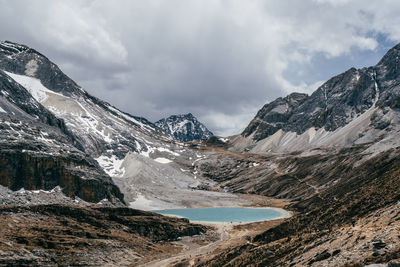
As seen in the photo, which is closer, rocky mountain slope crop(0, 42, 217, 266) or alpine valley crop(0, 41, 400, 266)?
alpine valley crop(0, 41, 400, 266)

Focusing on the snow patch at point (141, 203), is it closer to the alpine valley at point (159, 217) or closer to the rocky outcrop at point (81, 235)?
the alpine valley at point (159, 217)

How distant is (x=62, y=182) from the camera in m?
84.6

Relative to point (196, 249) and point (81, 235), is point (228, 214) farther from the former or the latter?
point (81, 235)

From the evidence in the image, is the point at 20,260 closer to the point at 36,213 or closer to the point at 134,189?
the point at 36,213

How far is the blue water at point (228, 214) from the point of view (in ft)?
374

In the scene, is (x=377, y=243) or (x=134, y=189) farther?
(x=134, y=189)

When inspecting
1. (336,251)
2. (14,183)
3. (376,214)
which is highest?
(14,183)

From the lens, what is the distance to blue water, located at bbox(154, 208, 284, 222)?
113875 millimetres

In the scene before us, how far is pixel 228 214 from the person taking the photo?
126 m

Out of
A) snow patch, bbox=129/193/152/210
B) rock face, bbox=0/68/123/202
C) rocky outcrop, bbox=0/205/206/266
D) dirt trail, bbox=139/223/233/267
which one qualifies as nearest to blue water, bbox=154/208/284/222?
snow patch, bbox=129/193/152/210

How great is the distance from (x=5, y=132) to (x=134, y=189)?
78.9m

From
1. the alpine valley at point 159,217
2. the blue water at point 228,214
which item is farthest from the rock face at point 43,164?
the blue water at point 228,214

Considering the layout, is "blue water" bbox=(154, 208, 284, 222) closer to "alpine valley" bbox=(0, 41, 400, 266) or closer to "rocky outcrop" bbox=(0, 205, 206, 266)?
"alpine valley" bbox=(0, 41, 400, 266)

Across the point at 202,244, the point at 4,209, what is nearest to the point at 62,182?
the point at 4,209
